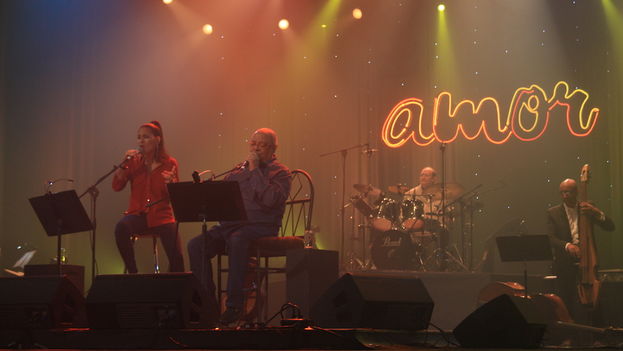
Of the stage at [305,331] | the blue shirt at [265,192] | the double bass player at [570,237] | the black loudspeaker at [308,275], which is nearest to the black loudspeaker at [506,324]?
the stage at [305,331]

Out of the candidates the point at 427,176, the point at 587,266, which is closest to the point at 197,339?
the point at 587,266

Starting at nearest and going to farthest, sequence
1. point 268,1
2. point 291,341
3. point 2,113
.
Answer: point 291,341 → point 2,113 → point 268,1

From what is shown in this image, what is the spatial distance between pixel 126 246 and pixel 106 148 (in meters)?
3.33

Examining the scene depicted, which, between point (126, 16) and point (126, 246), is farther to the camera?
point (126, 16)

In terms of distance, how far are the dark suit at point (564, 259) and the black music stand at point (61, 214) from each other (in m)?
4.53

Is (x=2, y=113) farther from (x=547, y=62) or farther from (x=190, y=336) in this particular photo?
(x=547, y=62)

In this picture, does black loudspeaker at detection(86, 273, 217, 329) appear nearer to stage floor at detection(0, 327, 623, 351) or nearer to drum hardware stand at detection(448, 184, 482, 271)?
A: stage floor at detection(0, 327, 623, 351)

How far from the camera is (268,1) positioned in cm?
1018

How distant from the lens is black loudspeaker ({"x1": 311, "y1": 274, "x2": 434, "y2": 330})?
428cm

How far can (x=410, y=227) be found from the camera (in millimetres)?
9117

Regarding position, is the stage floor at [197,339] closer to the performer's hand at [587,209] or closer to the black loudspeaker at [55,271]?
the black loudspeaker at [55,271]

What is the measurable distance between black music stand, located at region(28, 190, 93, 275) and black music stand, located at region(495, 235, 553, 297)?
3412mm

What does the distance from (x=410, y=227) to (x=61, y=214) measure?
14.6 feet

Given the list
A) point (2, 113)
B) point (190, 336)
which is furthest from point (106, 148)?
point (190, 336)
